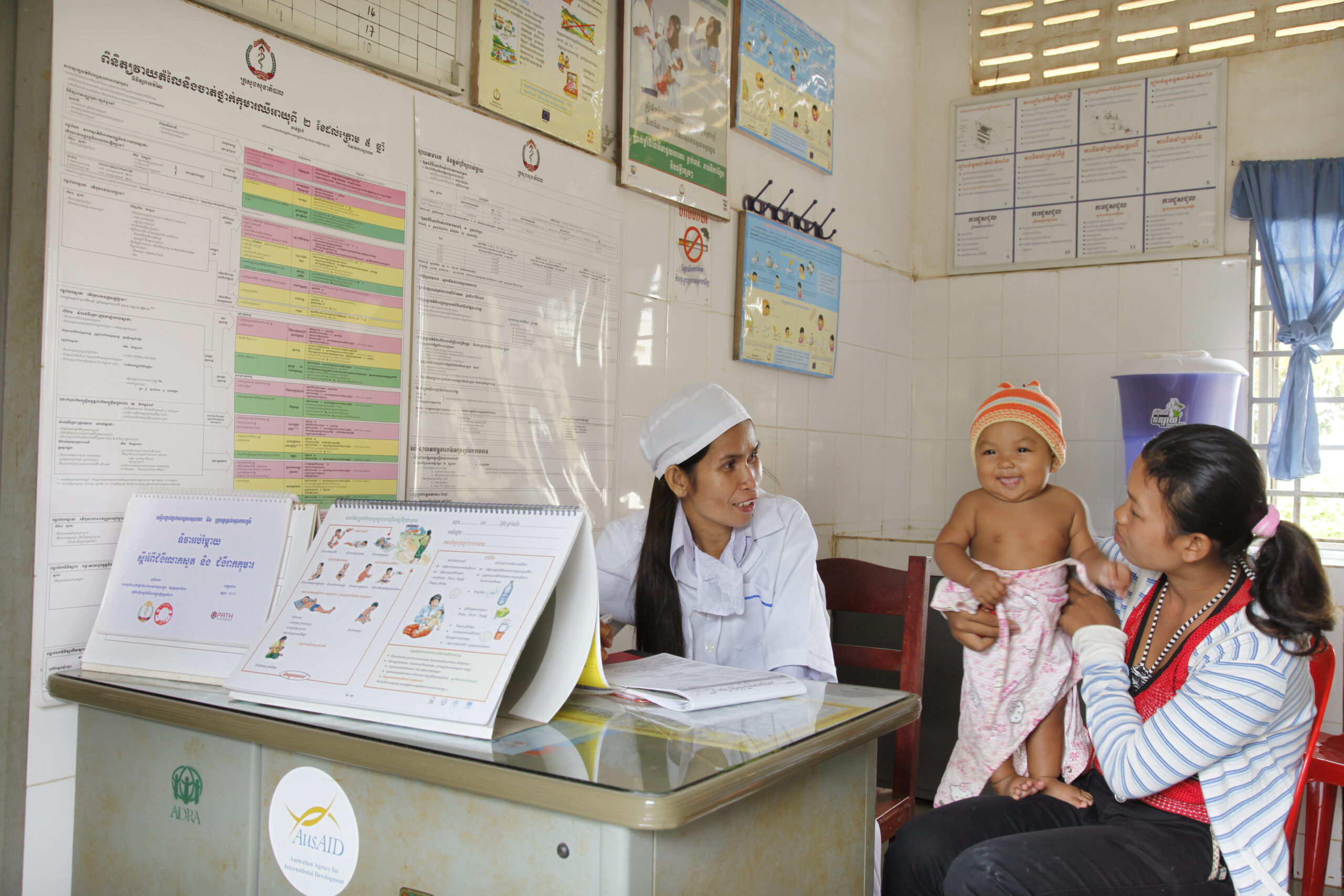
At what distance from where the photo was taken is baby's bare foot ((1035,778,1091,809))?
1883 millimetres

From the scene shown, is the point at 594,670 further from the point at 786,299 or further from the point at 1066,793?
the point at 786,299

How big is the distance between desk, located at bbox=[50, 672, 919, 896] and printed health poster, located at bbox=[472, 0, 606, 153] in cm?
150

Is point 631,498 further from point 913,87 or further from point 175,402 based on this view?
point 913,87

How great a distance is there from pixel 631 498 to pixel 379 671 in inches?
59.0

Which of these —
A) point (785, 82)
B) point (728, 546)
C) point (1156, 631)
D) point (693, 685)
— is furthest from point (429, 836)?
point (785, 82)

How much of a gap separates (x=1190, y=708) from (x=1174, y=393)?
6.88 ft

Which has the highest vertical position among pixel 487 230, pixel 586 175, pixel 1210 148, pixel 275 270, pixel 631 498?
pixel 1210 148

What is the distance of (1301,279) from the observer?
346 cm

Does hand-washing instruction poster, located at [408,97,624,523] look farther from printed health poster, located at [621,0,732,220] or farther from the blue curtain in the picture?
the blue curtain

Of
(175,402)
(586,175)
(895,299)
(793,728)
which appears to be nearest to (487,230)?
(586,175)

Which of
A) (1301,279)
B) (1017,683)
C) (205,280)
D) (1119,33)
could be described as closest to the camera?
(205,280)

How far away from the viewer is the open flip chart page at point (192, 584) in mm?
1400

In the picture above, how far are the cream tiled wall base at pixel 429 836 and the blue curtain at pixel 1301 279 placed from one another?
2831 millimetres

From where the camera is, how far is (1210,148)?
12.1ft
